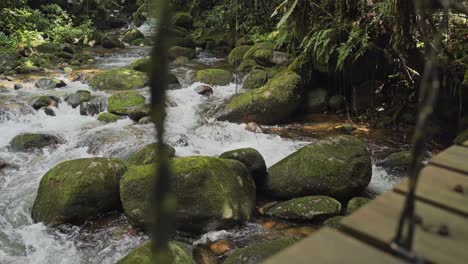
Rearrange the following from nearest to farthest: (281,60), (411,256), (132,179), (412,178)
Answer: (412,178), (411,256), (132,179), (281,60)

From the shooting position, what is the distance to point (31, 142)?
705 cm

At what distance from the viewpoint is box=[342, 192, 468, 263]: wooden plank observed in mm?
1006

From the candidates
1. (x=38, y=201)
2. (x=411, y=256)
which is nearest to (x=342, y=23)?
(x=38, y=201)

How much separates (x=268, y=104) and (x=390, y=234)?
23.9ft

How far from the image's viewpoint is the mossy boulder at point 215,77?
1076 cm

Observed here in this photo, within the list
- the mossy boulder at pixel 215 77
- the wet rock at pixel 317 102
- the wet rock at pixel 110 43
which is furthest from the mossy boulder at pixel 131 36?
the wet rock at pixel 317 102

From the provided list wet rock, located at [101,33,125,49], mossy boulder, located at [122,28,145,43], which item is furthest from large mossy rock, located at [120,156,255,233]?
mossy boulder, located at [122,28,145,43]

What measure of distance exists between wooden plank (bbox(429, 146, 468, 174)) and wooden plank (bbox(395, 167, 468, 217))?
5 cm

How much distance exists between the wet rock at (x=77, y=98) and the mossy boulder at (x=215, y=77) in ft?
9.83

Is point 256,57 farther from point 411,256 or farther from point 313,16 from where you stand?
point 411,256

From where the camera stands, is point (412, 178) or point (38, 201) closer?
point (412, 178)

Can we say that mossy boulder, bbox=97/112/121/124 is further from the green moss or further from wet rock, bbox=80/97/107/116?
wet rock, bbox=80/97/107/116

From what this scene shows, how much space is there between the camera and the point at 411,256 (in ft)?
3.11

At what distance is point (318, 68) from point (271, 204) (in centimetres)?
467
